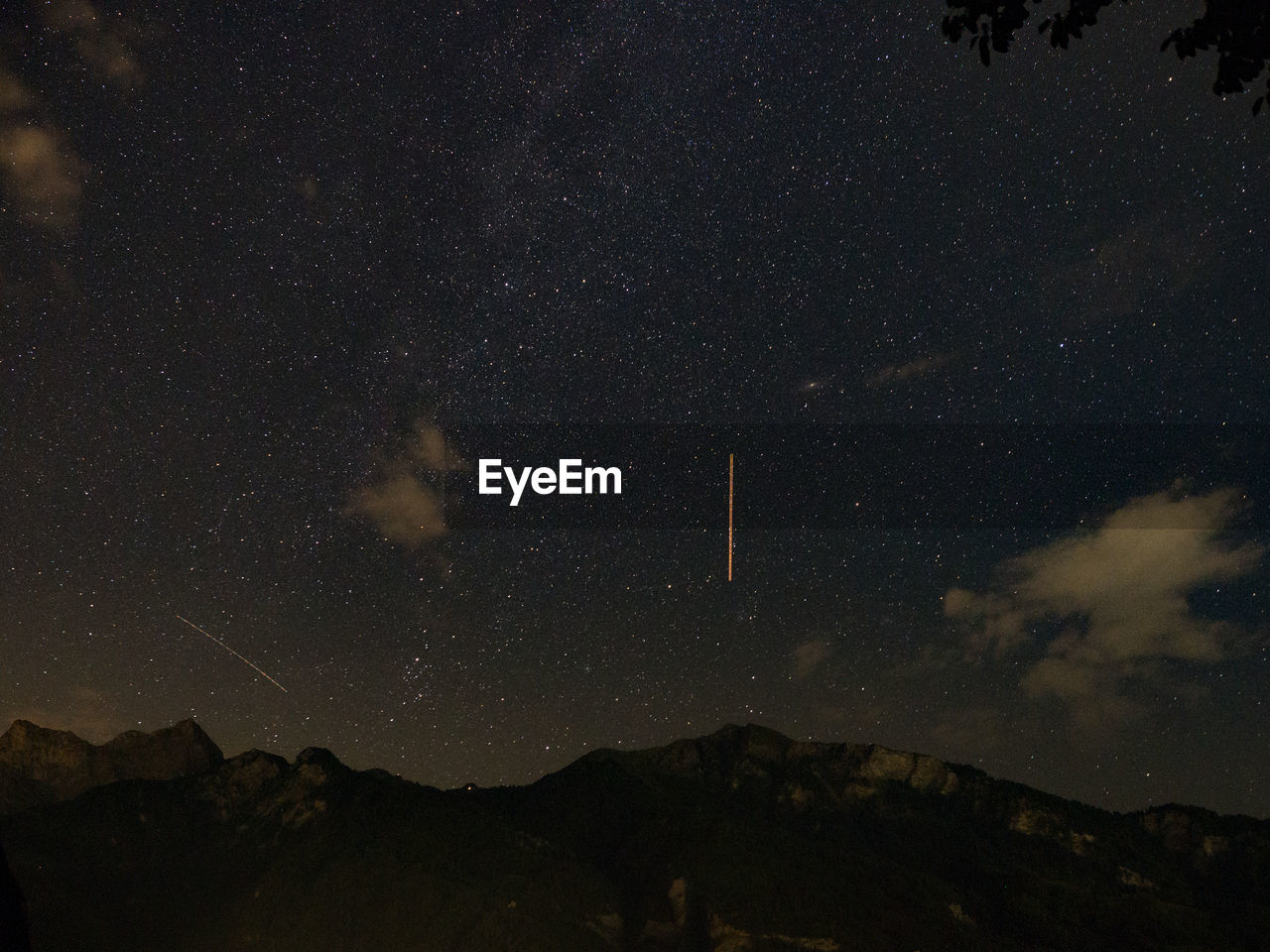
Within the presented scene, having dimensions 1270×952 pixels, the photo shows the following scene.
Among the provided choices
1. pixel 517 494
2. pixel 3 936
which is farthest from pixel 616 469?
pixel 3 936

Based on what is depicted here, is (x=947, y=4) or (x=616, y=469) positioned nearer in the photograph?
(x=947, y=4)

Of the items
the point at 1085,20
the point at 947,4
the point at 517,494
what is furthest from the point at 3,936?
the point at 517,494

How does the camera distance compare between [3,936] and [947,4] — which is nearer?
[3,936]

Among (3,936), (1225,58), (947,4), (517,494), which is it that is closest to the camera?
(3,936)

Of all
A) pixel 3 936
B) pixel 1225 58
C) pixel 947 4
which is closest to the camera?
pixel 3 936

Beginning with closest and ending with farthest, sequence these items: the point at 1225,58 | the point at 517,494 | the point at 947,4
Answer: the point at 1225,58 < the point at 947,4 < the point at 517,494

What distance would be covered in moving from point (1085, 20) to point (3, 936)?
42.5 ft

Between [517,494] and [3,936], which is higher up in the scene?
[517,494]

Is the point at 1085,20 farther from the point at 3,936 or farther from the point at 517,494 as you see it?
the point at 517,494

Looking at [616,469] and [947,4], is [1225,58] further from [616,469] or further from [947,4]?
[616,469]

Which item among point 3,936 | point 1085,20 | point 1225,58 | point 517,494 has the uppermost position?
point 517,494

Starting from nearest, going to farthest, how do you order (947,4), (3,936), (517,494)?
1. (3,936)
2. (947,4)
3. (517,494)

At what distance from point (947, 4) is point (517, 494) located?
38519 millimetres

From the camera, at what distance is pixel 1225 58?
9117 millimetres
